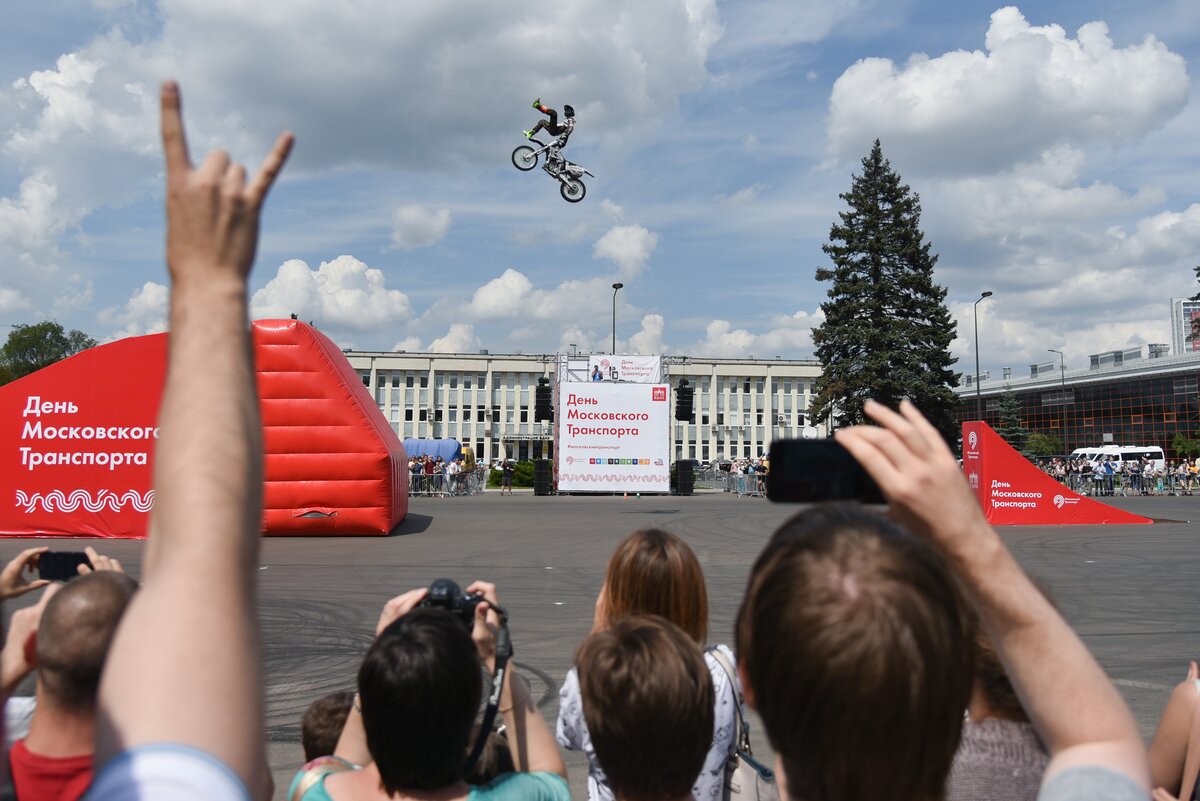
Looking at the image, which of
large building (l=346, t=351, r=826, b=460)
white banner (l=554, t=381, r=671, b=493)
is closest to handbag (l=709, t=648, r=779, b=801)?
white banner (l=554, t=381, r=671, b=493)

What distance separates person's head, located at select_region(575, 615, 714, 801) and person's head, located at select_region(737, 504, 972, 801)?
90 centimetres

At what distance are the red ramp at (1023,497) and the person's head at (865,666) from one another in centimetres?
2273

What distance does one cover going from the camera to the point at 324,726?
3.09 m

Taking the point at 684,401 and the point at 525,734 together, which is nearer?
the point at 525,734

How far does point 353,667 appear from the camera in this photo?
716 centimetres

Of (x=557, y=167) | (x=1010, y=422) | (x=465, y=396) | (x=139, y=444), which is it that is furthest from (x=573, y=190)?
(x=465, y=396)

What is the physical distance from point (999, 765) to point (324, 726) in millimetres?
2115

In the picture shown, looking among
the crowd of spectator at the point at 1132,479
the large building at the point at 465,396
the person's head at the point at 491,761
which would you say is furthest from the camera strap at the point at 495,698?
the large building at the point at 465,396

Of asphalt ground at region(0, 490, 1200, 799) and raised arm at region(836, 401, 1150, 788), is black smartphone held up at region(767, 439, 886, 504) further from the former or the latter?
asphalt ground at region(0, 490, 1200, 799)

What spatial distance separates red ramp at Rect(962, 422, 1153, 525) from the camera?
2242 cm

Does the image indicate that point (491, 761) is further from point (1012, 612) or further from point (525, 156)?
point (525, 156)

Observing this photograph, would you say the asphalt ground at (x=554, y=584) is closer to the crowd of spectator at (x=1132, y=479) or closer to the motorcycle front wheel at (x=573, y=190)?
the motorcycle front wheel at (x=573, y=190)

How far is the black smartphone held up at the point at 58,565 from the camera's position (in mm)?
2773

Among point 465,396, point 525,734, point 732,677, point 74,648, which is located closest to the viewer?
point 74,648
